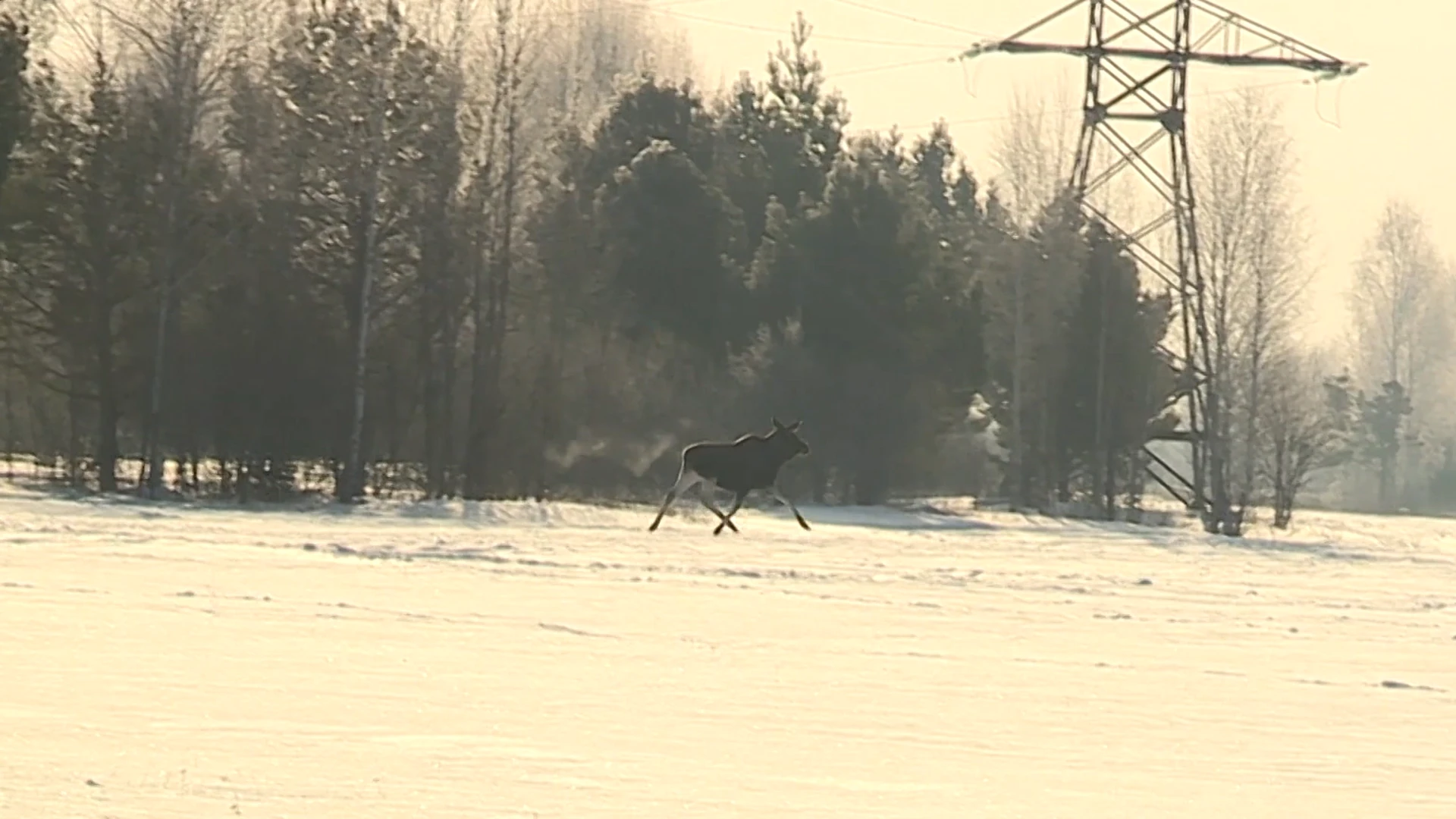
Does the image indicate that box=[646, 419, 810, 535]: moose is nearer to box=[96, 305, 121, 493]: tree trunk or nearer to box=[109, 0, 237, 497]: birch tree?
box=[109, 0, 237, 497]: birch tree

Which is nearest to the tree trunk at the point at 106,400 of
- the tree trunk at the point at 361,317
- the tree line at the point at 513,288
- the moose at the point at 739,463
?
the tree line at the point at 513,288

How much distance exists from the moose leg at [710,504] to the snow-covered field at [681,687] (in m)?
6.36

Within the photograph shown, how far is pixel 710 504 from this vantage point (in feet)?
104

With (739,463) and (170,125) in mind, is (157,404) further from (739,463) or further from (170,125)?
(739,463)

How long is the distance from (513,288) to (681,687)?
33234 millimetres

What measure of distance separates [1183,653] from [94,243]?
2624 cm

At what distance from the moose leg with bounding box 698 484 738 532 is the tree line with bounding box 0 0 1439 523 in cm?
688

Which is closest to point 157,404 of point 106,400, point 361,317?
point 106,400

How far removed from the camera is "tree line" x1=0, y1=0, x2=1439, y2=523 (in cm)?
3616

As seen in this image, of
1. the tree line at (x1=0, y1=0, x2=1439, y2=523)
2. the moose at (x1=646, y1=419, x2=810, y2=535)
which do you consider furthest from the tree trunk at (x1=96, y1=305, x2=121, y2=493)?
the moose at (x1=646, y1=419, x2=810, y2=535)

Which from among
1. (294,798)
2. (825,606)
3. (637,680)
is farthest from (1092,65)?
(294,798)

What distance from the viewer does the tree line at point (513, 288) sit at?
3616 cm

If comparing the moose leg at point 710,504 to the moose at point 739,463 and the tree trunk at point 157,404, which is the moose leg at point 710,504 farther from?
the tree trunk at point 157,404

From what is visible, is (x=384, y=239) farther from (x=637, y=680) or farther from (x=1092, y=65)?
(x=637, y=680)
